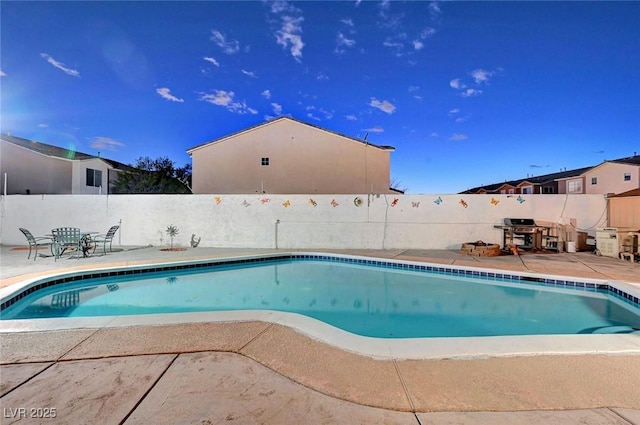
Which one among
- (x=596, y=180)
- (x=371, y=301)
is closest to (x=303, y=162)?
(x=371, y=301)

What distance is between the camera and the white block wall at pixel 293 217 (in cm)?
1054

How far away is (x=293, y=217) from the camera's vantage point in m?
11.2

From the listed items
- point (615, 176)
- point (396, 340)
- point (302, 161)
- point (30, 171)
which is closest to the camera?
point (396, 340)

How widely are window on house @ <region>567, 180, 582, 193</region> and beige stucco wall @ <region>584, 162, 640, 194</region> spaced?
0.86m

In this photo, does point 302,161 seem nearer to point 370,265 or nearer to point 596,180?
point 370,265

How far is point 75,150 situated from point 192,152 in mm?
13036

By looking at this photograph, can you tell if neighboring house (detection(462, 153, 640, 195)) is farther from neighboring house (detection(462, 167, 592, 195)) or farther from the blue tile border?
the blue tile border

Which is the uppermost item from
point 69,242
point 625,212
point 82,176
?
point 82,176

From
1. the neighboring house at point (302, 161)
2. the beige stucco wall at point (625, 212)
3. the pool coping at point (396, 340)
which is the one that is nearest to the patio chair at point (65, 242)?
the pool coping at point (396, 340)

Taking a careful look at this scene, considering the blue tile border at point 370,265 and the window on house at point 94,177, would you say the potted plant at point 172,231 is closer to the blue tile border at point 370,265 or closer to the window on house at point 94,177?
the blue tile border at point 370,265

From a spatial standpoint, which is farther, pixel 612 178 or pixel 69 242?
pixel 612 178

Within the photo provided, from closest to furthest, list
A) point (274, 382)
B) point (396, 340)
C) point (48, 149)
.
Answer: point (274, 382)
point (396, 340)
point (48, 149)

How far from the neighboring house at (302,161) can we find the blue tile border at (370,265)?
6888 mm

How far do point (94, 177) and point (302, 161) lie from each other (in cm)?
1710
